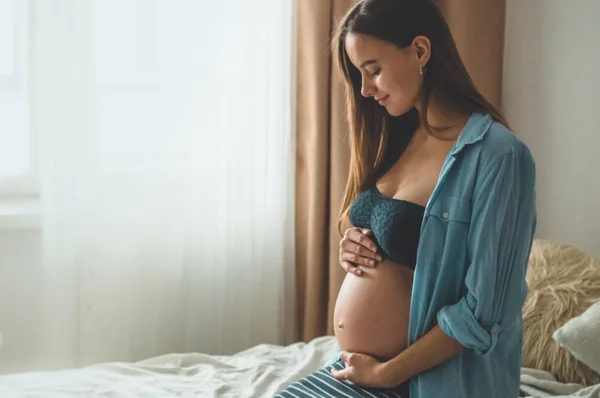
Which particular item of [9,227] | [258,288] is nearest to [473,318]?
[258,288]

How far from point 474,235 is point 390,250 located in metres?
0.22

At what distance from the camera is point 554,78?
2.60 m

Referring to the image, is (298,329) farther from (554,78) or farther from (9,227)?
(554,78)

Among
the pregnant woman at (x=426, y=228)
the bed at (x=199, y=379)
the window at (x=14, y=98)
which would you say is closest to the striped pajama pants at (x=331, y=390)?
the pregnant woman at (x=426, y=228)

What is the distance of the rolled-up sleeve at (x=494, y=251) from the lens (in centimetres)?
135

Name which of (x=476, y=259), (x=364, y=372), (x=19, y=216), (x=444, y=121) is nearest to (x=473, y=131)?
(x=444, y=121)

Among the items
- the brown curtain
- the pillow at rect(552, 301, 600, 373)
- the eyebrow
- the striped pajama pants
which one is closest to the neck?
the eyebrow

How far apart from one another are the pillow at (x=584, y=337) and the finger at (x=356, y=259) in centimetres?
63

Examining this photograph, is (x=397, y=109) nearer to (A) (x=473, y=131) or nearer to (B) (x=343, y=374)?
(A) (x=473, y=131)

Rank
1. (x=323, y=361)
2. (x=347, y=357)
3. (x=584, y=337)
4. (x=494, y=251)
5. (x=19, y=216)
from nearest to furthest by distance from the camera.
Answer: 1. (x=494, y=251)
2. (x=347, y=357)
3. (x=584, y=337)
4. (x=323, y=361)
5. (x=19, y=216)

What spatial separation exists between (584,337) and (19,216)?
63.4 inches

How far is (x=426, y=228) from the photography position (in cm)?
142

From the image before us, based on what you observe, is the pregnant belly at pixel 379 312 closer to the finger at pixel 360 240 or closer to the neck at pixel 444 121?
the finger at pixel 360 240

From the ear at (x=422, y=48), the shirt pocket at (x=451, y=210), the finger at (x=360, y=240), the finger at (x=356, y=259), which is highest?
the ear at (x=422, y=48)
